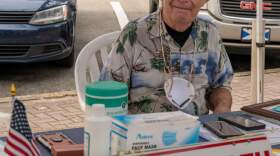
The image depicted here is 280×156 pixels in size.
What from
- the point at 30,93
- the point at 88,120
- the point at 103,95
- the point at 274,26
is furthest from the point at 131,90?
the point at 274,26

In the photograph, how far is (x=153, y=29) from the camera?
274cm

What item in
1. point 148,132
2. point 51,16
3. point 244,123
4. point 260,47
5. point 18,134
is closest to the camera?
point 18,134

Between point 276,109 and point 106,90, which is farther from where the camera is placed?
point 276,109

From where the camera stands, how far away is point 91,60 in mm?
3420

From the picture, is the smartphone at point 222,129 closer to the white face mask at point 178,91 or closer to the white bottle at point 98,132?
the white face mask at point 178,91

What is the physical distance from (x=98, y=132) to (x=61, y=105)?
150 inches

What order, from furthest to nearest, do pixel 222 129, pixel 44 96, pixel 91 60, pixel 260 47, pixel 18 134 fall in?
pixel 44 96, pixel 260 47, pixel 91 60, pixel 222 129, pixel 18 134

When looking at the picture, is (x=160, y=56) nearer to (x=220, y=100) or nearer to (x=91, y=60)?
(x=220, y=100)

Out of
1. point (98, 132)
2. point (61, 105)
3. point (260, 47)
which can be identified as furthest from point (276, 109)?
point (61, 105)

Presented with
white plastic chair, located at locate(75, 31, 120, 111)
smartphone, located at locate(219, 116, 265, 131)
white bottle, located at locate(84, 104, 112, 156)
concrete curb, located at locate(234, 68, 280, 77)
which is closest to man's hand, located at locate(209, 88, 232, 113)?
smartphone, located at locate(219, 116, 265, 131)

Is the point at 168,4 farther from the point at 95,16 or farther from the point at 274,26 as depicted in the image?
the point at 95,16

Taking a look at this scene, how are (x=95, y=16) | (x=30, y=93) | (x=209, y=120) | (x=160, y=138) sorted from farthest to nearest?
(x=95, y=16)
(x=30, y=93)
(x=209, y=120)
(x=160, y=138)

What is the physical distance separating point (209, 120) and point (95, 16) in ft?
29.4

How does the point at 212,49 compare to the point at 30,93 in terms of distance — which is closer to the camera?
the point at 212,49
